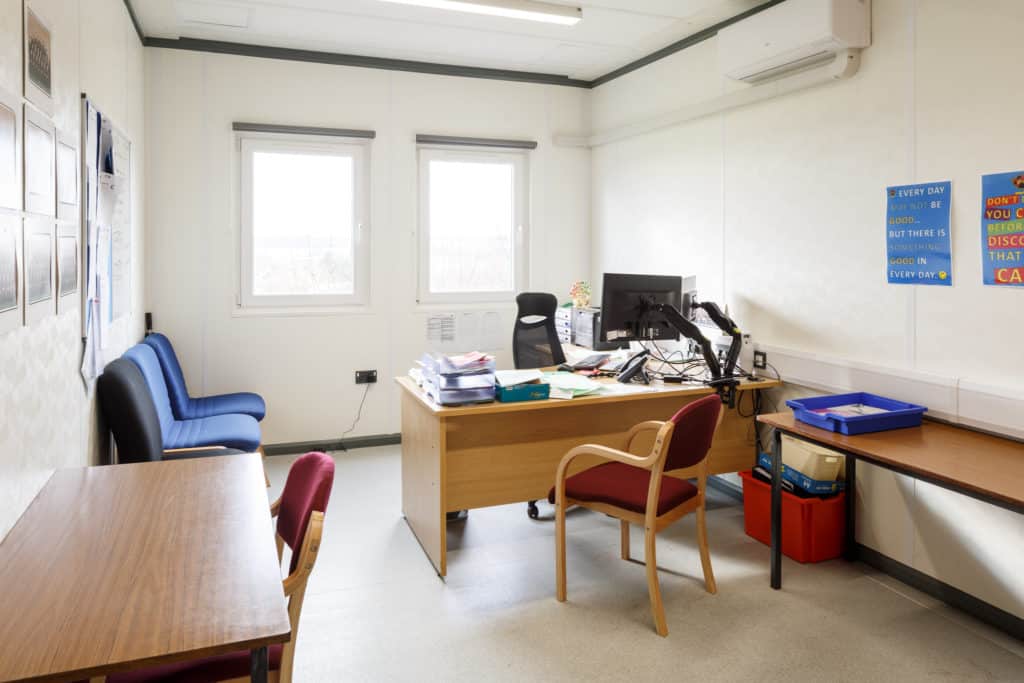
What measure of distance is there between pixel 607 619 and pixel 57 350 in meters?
2.22

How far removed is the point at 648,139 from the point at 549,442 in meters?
2.66

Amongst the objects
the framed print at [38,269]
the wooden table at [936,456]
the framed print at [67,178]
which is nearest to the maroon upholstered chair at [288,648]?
the framed print at [38,269]

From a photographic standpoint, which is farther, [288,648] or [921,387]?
[921,387]

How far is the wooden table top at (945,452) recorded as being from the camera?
2148mm

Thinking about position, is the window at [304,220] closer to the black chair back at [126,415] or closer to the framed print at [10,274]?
the black chair back at [126,415]

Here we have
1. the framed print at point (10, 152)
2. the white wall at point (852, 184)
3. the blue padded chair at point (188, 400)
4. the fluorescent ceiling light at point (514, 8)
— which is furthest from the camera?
the blue padded chair at point (188, 400)

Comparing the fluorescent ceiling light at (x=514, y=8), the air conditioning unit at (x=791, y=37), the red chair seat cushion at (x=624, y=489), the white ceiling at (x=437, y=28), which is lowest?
the red chair seat cushion at (x=624, y=489)

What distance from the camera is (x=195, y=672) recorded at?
1507 mm

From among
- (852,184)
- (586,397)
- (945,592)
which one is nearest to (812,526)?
(945,592)

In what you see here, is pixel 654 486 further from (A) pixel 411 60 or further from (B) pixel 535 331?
(A) pixel 411 60

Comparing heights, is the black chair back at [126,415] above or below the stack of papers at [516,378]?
below

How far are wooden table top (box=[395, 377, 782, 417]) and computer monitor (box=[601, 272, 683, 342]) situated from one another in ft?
0.90

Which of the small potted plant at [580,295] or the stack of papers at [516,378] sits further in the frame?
the small potted plant at [580,295]

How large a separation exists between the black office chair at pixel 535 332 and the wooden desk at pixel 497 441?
4.07ft
